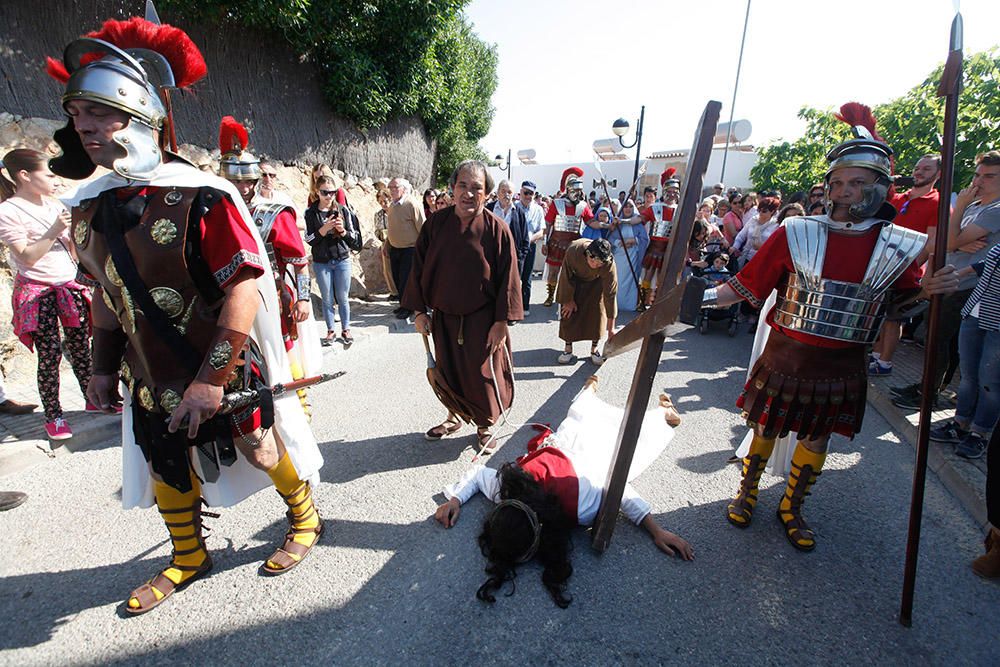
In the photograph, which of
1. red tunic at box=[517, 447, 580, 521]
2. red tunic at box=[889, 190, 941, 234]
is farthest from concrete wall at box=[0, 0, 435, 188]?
red tunic at box=[889, 190, 941, 234]

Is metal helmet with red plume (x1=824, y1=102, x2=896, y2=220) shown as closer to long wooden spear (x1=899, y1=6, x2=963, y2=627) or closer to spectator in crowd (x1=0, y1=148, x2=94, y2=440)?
long wooden spear (x1=899, y1=6, x2=963, y2=627)

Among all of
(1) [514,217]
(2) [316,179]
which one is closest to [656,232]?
(1) [514,217]

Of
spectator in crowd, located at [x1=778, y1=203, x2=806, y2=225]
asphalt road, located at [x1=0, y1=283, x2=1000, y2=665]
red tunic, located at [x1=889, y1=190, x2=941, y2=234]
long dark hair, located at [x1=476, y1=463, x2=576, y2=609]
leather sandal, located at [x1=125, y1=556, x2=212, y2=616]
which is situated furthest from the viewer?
spectator in crowd, located at [x1=778, y1=203, x2=806, y2=225]

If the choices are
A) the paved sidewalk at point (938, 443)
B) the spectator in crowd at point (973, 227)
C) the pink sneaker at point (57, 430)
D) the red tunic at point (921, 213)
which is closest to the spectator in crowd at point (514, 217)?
the red tunic at point (921, 213)

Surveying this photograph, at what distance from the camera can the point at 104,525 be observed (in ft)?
8.25

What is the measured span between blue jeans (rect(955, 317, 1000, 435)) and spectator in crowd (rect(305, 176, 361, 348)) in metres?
5.53

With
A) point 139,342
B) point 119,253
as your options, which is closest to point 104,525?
point 139,342

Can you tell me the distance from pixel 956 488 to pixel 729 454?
1.30m

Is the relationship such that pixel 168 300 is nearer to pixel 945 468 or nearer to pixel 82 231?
pixel 82 231

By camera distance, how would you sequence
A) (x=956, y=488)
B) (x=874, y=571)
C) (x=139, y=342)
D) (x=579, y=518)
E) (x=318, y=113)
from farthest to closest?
(x=318, y=113) < (x=956, y=488) < (x=579, y=518) < (x=874, y=571) < (x=139, y=342)

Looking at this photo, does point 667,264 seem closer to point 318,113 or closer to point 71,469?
point 71,469

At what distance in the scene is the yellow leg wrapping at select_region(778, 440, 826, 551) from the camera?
242 centimetres

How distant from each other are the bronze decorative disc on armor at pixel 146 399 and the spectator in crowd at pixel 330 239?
3.51 metres

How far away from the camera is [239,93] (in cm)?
648
